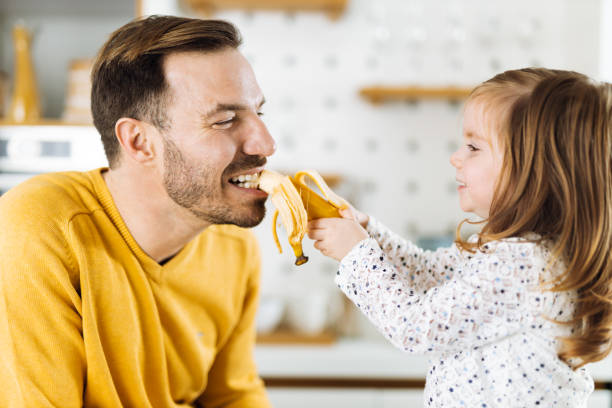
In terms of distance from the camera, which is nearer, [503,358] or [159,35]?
[503,358]

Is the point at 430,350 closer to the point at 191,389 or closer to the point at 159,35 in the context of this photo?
the point at 191,389

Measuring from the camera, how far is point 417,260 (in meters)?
1.35

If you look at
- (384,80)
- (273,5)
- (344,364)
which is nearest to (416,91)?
(384,80)

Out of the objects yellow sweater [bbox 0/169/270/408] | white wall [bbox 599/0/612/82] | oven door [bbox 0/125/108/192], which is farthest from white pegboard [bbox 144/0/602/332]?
yellow sweater [bbox 0/169/270/408]

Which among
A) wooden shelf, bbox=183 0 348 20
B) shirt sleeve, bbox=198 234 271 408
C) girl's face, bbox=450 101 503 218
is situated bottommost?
shirt sleeve, bbox=198 234 271 408

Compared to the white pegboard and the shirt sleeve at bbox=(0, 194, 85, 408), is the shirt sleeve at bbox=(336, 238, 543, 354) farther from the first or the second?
the white pegboard

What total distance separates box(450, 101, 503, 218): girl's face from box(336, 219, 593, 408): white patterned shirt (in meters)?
0.14

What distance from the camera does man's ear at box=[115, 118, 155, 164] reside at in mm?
1356

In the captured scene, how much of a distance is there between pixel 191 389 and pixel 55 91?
6.06ft

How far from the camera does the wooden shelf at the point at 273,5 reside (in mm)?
2953

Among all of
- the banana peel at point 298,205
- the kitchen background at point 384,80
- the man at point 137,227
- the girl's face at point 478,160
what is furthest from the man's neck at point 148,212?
the kitchen background at point 384,80

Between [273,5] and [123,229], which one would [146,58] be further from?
[273,5]

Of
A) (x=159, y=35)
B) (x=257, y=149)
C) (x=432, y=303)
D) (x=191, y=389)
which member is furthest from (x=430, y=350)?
(x=159, y=35)

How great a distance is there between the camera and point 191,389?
151 centimetres
